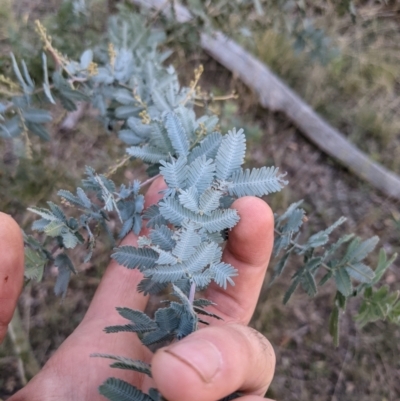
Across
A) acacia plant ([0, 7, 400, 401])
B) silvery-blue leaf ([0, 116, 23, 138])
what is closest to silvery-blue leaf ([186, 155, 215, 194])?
acacia plant ([0, 7, 400, 401])

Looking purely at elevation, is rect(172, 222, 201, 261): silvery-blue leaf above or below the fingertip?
above

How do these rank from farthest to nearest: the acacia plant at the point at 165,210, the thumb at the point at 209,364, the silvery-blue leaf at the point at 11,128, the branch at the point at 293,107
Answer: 1. the branch at the point at 293,107
2. the silvery-blue leaf at the point at 11,128
3. the acacia plant at the point at 165,210
4. the thumb at the point at 209,364

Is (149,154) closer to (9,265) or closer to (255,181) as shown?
(255,181)

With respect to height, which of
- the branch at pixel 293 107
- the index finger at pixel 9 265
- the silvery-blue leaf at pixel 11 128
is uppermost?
the silvery-blue leaf at pixel 11 128

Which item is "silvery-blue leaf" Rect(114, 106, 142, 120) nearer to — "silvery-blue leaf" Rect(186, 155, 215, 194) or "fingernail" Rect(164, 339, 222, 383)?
"silvery-blue leaf" Rect(186, 155, 215, 194)

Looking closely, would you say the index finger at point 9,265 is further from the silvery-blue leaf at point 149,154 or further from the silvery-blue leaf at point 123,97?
the silvery-blue leaf at point 123,97

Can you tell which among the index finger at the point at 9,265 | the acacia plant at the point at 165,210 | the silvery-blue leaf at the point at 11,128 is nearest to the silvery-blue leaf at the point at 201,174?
the acacia plant at the point at 165,210

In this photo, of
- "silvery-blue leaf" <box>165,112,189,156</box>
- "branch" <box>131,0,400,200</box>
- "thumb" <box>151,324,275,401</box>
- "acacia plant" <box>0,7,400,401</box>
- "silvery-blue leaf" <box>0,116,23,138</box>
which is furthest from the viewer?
"branch" <box>131,0,400,200</box>
